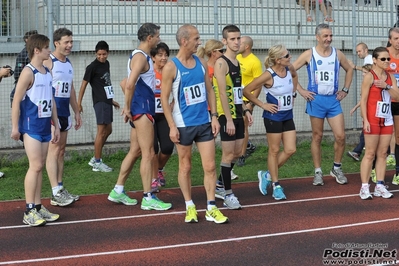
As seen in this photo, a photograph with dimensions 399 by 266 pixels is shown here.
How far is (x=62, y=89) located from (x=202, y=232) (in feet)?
9.44

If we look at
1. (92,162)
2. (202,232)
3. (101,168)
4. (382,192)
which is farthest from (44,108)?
(382,192)

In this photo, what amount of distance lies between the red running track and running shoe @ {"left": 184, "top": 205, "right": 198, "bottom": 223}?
0.30 ft

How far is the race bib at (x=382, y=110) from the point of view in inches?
372

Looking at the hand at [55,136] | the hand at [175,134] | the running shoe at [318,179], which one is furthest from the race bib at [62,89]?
the running shoe at [318,179]

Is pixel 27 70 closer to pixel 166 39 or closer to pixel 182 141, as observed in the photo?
pixel 182 141

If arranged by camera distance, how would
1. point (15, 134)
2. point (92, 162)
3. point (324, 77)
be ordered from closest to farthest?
point (15, 134), point (324, 77), point (92, 162)

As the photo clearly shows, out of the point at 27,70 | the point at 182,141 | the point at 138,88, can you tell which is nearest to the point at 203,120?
the point at 182,141

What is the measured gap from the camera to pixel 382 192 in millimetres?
9562

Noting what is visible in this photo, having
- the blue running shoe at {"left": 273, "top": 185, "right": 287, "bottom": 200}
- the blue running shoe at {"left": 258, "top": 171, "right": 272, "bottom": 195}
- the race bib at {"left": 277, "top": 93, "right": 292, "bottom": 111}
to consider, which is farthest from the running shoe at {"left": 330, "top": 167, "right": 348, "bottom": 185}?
the race bib at {"left": 277, "top": 93, "right": 292, "bottom": 111}

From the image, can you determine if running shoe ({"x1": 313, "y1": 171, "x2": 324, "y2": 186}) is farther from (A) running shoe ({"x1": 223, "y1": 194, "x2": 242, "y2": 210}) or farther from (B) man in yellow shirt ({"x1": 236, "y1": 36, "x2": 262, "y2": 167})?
(A) running shoe ({"x1": 223, "y1": 194, "x2": 242, "y2": 210})

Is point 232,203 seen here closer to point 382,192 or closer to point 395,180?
point 382,192

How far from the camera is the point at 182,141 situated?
27.3ft

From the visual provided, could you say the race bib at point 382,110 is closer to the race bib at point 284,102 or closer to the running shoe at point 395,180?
the race bib at point 284,102

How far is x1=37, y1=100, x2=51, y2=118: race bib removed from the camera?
824 cm
